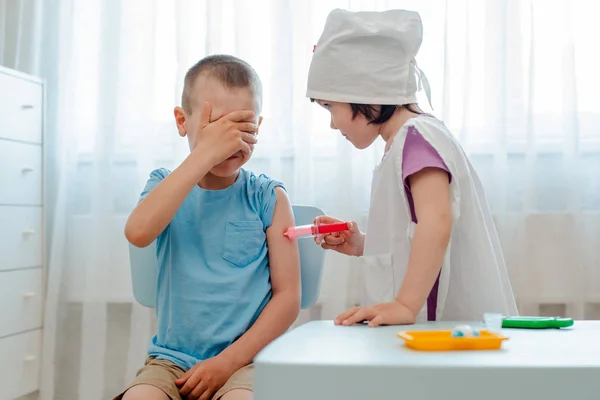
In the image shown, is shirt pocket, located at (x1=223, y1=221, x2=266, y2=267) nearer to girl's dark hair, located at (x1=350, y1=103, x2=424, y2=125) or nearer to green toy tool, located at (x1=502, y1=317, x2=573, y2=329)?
girl's dark hair, located at (x1=350, y1=103, x2=424, y2=125)

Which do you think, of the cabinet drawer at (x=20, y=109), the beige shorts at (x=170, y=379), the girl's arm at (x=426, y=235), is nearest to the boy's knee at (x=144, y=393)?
the beige shorts at (x=170, y=379)

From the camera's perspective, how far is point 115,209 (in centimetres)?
214

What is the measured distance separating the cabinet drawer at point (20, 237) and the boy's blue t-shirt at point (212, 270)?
0.84 m

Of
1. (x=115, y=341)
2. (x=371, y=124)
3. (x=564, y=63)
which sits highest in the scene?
(x=564, y=63)

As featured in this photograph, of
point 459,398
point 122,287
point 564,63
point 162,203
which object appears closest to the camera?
point 459,398

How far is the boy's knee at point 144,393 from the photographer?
99cm

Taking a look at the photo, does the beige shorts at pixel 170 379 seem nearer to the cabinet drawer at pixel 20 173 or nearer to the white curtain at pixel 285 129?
the white curtain at pixel 285 129

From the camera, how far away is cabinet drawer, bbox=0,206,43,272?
1.92m

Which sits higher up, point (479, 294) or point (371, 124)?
point (371, 124)

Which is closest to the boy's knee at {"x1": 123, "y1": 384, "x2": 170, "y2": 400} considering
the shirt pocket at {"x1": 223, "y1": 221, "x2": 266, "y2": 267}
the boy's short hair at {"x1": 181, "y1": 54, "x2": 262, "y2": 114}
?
the shirt pocket at {"x1": 223, "y1": 221, "x2": 266, "y2": 267}

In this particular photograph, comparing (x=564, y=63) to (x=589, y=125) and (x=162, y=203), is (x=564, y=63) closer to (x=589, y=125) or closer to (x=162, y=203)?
(x=589, y=125)

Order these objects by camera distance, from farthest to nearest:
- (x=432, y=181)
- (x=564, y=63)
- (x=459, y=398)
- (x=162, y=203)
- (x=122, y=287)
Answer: (x=122, y=287) < (x=564, y=63) < (x=162, y=203) < (x=432, y=181) < (x=459, y=398)

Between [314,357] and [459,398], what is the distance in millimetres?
95

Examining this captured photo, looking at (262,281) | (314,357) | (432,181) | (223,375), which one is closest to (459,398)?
(314,357)
